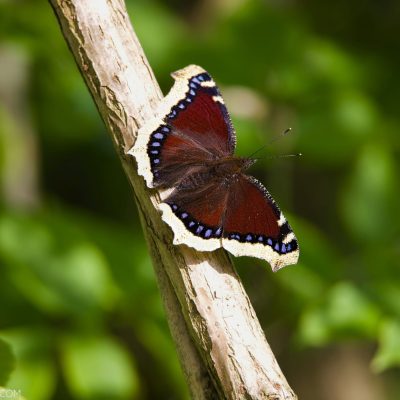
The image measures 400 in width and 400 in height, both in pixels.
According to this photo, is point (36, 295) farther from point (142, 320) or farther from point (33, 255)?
point (142, 320)

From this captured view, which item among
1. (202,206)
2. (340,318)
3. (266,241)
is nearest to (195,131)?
(202,206)

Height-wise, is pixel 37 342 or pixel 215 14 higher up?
pixel 215 14

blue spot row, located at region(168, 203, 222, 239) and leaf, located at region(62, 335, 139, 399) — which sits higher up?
blue spot row, located at region(168, 203, 222, 239)

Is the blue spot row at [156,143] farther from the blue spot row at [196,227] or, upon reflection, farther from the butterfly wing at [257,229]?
the butterfly wing at [257,229]

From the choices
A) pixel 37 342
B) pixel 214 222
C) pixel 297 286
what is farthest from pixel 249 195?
pixel 37 342

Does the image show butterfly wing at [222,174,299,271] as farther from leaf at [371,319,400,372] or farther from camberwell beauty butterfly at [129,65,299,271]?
leaf at [371,319,400,372]

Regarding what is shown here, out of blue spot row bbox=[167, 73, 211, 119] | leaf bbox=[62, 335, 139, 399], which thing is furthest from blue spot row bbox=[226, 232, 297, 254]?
leaf bbox=[62, 335, 139, 399]
